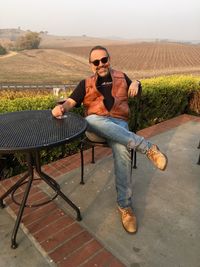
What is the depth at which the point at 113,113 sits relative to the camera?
318 centimetres

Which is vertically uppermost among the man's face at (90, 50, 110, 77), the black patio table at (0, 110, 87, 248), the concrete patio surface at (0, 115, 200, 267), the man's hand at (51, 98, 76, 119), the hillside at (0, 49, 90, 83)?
the man's face at (90, 50, 110, 77)

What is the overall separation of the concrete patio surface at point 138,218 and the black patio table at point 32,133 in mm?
222

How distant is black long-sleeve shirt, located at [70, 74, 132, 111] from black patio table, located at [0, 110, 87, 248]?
1.07ft

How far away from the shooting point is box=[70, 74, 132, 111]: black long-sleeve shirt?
125 inches

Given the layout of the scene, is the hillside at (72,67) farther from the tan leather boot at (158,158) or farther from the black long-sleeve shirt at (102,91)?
the tan leather boot at (158,158)

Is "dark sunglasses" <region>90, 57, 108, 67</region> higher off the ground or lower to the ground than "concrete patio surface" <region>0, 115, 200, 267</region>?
higher

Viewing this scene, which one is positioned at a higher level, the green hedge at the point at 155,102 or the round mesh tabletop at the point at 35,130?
the round mesh tabletop at the point at 35,130

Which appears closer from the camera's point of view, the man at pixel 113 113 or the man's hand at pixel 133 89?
the man at pixel 113 113

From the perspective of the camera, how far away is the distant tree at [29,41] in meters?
75.8

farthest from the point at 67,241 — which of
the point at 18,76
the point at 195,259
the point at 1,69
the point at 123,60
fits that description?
the point at 123,60

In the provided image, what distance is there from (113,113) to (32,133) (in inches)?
42.2

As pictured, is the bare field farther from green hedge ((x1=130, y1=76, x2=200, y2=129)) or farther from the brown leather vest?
the brown leather vest

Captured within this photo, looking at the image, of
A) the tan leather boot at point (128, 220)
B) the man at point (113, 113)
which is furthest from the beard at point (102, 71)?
the tan leather boot at point (128, 220)

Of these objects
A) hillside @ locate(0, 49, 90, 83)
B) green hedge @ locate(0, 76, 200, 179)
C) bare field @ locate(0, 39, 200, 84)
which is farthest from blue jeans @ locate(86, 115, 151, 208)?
hillside @ locate(0, 49, 90, 83)
